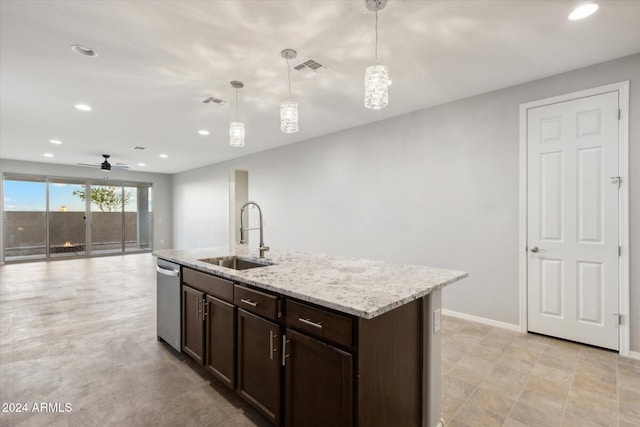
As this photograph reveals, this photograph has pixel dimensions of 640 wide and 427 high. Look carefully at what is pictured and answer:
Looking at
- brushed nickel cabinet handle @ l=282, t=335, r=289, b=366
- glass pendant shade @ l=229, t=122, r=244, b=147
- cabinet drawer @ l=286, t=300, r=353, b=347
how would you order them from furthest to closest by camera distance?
glass pendant shade @ l=229, t=122, r=244, b=147 → brushed nickel cabinet handle @ l=282, t=335, r=289, b=366 → cabinet drawer @ l=286, t=300, r=353, b=347

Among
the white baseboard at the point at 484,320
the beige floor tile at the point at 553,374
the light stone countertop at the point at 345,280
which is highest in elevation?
the light stone countertop at the point at 345,280

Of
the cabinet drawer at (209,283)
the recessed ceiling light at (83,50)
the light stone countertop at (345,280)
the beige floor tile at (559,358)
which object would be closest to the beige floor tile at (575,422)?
the beige floor tile at (559,358)

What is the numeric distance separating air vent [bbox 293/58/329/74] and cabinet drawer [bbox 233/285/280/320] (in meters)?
1.99

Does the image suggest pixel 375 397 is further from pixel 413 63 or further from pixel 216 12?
pixel 413 63

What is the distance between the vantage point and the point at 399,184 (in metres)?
4.22

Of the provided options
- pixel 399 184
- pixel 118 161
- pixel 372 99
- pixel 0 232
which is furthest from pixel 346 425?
pixel 0 232

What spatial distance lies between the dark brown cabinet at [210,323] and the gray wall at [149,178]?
27.1ft

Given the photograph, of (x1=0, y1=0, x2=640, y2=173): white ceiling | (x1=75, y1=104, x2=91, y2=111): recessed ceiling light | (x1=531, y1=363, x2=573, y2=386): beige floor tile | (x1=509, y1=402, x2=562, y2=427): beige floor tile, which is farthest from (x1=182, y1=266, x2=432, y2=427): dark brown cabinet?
(x1=75, y1=104, x2=91, y2=111): recessed ceiling light

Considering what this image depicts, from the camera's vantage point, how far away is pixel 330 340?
4.63 feet

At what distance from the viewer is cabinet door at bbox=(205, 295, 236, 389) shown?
203 centimetres

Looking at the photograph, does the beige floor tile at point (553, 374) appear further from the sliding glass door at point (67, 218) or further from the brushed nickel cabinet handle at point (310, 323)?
the sliding glass door at point (67, 218)

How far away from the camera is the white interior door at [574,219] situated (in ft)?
9.04

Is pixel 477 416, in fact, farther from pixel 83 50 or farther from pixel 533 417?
pixel 83 50

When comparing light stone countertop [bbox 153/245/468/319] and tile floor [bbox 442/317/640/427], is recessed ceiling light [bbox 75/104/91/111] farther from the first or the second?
tile floor [bbox 442/317/640/427]
